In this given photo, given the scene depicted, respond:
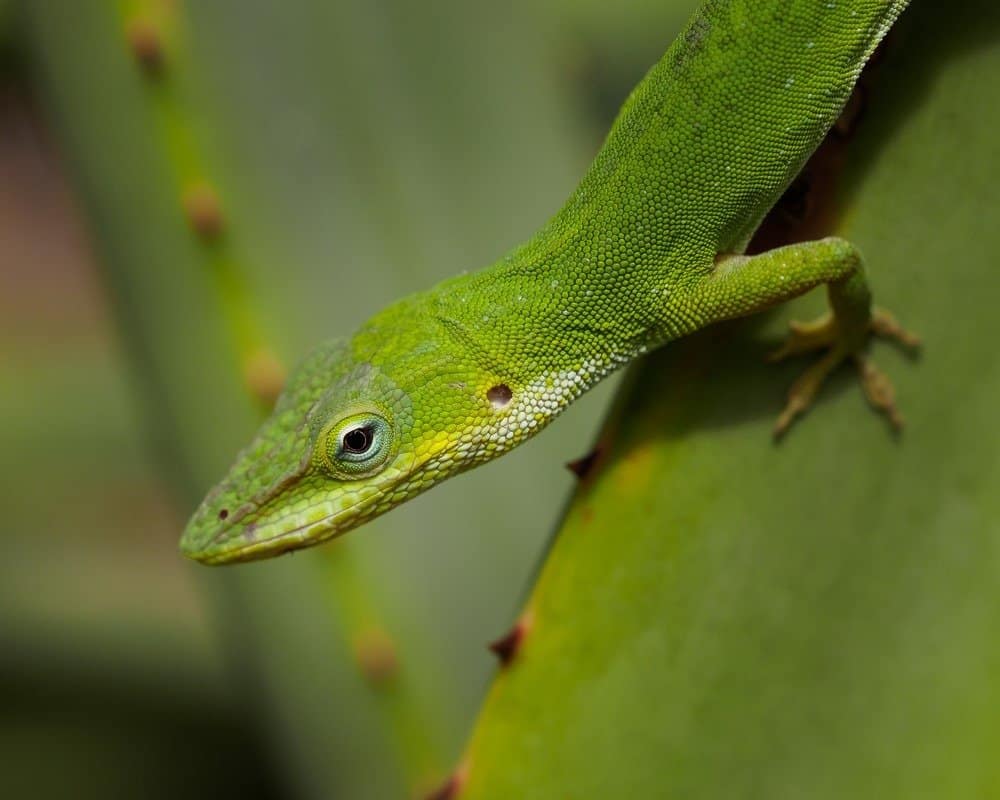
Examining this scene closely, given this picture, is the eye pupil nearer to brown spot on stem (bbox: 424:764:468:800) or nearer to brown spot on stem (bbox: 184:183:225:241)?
brown spot on stem (bbox: 184:183:225:241)

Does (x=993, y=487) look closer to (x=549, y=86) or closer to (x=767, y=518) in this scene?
(x=767, y=518)

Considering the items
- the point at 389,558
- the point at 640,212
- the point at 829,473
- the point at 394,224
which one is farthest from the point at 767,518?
the point at 394,224

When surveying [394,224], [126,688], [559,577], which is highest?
[394,224]

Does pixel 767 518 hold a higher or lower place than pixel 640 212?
lower

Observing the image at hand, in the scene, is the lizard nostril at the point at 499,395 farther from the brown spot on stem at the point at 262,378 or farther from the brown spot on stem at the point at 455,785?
the brown spot on stem at the point at 455,785

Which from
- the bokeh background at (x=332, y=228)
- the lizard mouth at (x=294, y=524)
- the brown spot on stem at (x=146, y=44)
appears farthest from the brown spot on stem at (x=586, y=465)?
the brown spot on stem at (x=146, y=44)
